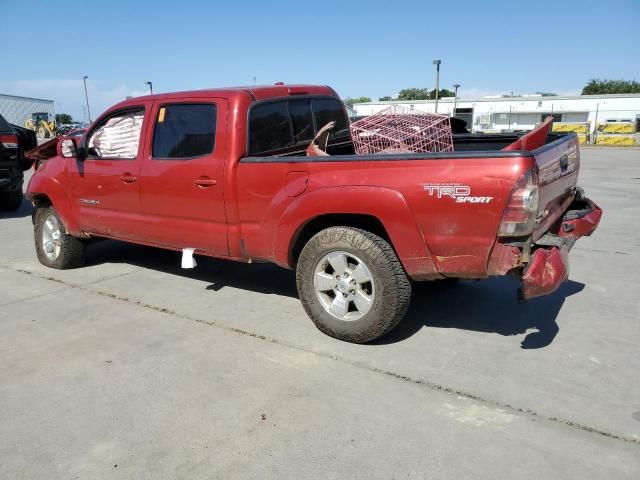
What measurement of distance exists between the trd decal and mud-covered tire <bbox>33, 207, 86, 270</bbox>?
4.29 metres

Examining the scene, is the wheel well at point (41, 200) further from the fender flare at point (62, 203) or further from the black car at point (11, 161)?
the black car at point (11, 161)

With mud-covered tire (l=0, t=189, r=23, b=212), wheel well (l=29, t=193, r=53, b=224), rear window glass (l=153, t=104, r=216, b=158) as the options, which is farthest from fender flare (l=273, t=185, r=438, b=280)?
mud-covered tire (l=0, t=189, r=23, b=212)

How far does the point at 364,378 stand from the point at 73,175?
13.0ft

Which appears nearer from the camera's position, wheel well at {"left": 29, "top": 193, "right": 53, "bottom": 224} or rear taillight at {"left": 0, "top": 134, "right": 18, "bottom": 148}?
wheel well at {"left": 29, "top": 193, "right": 53, "bottom": 224}

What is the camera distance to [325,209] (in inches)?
146

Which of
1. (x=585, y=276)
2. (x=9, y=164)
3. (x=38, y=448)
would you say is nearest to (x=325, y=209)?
(x=38, y=448)

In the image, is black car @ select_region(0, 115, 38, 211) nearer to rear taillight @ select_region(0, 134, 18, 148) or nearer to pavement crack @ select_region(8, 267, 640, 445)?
rear taillight @ select_region(0, 134, 18, 148)

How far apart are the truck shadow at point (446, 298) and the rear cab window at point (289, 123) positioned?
55.3 inches

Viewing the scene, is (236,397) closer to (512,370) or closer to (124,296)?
(512,370)

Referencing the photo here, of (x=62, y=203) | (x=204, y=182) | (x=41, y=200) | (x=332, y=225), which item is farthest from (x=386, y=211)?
(x=41, y=200)

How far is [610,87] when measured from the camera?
8925 cm

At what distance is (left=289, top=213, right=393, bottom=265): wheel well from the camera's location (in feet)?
12.4

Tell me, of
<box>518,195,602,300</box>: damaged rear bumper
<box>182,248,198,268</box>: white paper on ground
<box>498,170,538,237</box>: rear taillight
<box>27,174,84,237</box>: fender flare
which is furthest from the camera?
<box>27,174,84,237</box>: fender flare

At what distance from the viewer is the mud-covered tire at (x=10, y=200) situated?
32.6 ft
